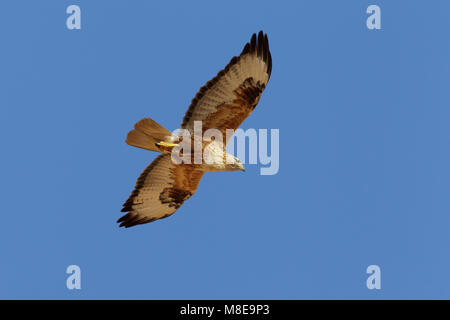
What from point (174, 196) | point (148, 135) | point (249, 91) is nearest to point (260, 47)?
point (249, 91)

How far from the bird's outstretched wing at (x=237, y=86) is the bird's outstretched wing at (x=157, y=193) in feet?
3.62

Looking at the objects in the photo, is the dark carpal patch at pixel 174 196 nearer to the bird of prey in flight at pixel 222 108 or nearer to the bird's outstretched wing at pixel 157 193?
the bird's outstretched wing at pixel 157 193

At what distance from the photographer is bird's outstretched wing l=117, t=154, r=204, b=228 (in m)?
9.12

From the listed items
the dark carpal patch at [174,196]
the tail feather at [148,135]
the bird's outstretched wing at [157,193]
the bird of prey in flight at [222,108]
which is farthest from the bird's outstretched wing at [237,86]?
the dark carpal patch at [174,196]

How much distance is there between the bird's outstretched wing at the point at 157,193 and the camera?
912cm

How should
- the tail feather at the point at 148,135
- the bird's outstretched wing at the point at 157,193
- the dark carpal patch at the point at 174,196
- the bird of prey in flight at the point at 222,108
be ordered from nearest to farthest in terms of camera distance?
the tail feather at the point at 148,135, the bird of prey in flight at the point at 222,108, the bird's outstretched wing at the point at 157,193, the dark carpal patch at the point at 174,196

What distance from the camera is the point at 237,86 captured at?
8086 millimetres

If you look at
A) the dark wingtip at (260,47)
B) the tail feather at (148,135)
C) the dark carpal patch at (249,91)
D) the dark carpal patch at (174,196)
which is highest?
the dark wingtip at (260,47)

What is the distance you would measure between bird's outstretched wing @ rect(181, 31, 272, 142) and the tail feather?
260mm

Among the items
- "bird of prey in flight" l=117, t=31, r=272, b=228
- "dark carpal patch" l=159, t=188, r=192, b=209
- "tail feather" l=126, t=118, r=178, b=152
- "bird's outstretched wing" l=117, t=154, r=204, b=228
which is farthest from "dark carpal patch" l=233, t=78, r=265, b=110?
"dark carpal patch" l=159, t=188, r=192, b=209
